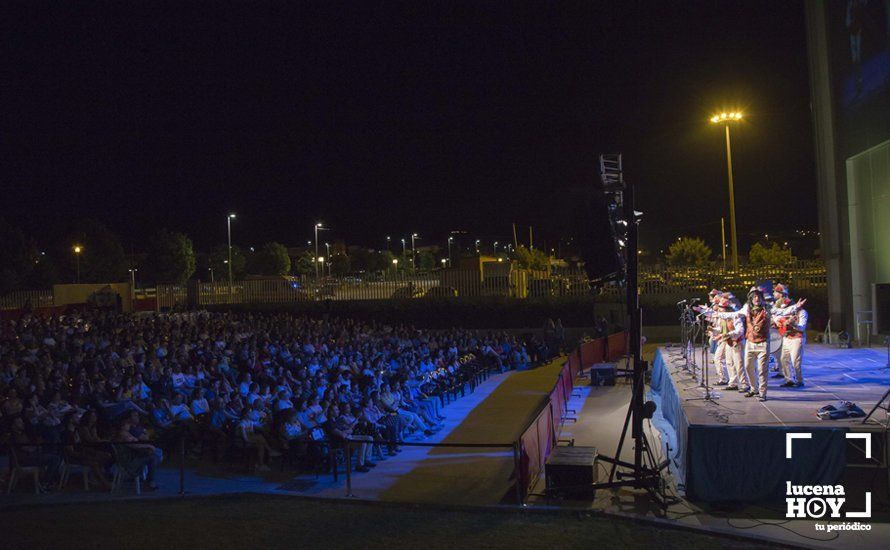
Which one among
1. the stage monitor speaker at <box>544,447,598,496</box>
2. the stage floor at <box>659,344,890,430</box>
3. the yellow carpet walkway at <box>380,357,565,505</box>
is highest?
the stage floor at <box>659,344,890,430</box>

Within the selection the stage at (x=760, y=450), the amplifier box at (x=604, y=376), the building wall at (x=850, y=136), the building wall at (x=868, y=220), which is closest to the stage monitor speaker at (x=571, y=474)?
the stage at (x=760, y=450)

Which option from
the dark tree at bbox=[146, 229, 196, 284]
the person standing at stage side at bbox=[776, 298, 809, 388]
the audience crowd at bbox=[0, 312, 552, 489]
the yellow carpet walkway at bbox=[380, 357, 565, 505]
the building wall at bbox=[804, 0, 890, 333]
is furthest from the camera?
the dark tree at bbox=[146, 229, 196, 284]

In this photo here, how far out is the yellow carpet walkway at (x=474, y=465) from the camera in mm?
9211

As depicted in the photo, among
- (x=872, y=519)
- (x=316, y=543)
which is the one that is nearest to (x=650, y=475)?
(x=872, y=519)

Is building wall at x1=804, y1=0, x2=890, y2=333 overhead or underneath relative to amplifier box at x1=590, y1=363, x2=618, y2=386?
overhead

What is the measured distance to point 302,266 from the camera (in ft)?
212

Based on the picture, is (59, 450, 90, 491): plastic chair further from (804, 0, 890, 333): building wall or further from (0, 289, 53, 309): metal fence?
(0, 289, 53, 309): metal fence

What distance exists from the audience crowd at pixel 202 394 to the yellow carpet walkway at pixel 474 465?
78 centimetres

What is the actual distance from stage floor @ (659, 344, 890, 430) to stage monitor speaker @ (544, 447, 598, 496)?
1.54 metres

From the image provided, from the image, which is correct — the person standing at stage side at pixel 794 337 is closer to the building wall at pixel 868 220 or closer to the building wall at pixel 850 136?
the building wall at pixel 850 136

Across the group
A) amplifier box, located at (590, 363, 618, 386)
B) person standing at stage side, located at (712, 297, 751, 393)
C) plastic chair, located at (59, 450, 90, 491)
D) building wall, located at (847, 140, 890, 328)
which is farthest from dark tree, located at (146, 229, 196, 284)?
person standing at stage side, located at (712, 297, 751, 393)

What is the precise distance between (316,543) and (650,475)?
4.37 metres

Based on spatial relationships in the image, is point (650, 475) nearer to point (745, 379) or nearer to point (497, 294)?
point (745, 379)

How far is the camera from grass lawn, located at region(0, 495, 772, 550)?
23.7 feet
